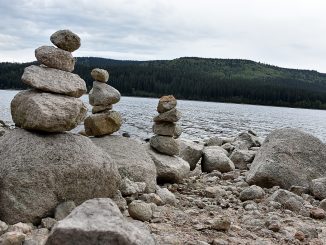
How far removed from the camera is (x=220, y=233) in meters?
9.81

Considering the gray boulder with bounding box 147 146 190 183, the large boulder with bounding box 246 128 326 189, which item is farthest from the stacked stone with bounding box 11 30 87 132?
the large boulder with bounding box 246 128 326 189

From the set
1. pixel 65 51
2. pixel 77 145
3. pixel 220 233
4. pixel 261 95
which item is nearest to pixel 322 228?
pixel 220 233

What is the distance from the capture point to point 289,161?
1603 cm

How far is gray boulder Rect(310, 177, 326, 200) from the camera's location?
1427cm

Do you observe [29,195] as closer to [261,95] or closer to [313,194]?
[313,194]

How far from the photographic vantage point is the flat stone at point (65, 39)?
11.8m

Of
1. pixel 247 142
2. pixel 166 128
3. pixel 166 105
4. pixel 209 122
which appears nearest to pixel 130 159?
pixel 166 128

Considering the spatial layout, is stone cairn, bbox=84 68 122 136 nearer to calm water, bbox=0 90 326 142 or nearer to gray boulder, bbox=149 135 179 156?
gray boulder, bbox=149 135 179 156

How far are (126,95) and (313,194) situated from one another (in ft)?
577

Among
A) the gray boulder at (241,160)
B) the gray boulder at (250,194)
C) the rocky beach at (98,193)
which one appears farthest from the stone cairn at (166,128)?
the gray boulder at (241,160)

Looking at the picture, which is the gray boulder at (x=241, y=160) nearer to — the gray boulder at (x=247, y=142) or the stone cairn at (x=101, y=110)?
the gray boulder at (x=247, y=142)

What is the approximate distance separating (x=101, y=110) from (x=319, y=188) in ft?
24.1

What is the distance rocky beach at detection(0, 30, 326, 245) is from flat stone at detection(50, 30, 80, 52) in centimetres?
3

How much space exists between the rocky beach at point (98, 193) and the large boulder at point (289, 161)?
28.5 inches
